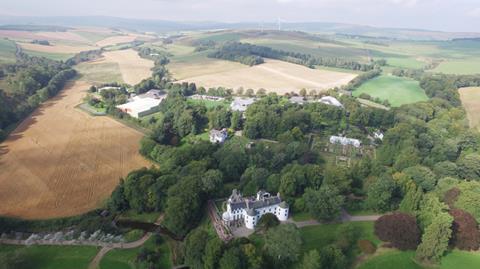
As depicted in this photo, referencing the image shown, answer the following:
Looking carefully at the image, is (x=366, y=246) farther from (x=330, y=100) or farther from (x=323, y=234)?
(x=330, y=100)

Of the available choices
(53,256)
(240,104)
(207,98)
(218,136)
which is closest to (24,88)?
(207,98)

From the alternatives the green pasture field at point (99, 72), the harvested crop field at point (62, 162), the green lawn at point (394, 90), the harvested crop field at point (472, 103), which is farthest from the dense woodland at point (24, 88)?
the harvested crop field at point (472, 103)

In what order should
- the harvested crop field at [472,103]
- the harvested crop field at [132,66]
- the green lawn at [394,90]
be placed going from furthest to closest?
1. the harvested crop field at [132,66]
2. the green lawn at [394,90]
3. the harvested crop field at [472,103]

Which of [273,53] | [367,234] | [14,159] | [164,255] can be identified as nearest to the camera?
[164,255]

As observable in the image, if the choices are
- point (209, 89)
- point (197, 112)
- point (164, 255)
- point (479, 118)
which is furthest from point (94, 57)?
point (479, 118)

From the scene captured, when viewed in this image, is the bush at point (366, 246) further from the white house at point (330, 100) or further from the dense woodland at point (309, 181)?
the white house at point (330, 100)

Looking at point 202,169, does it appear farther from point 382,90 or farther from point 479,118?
point 382,90
